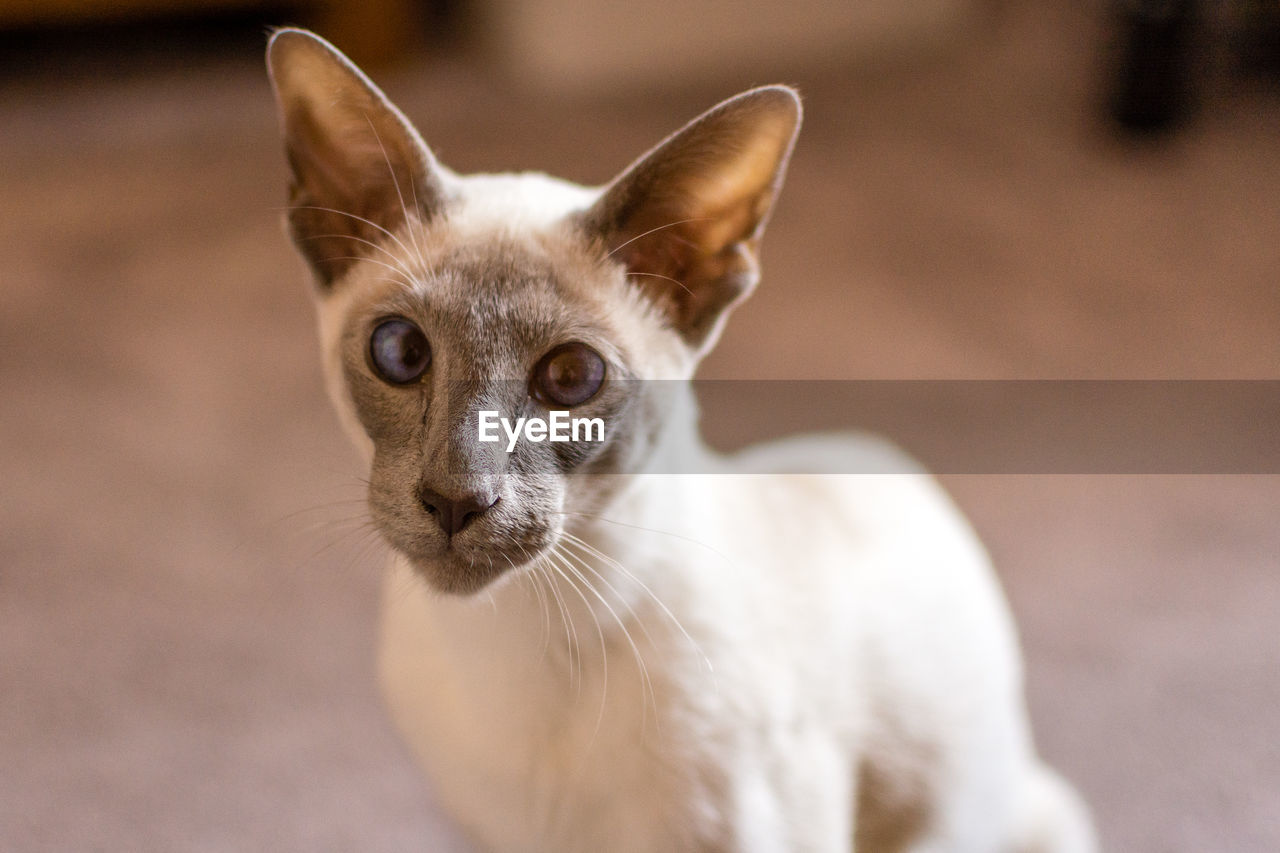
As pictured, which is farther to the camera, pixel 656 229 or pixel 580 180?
pixel 580 180

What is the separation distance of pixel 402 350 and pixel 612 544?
246 millimetres

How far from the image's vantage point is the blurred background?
4.69ft

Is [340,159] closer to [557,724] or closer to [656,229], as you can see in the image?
[656,229]

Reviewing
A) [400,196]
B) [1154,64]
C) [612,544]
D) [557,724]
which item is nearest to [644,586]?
[612,544]

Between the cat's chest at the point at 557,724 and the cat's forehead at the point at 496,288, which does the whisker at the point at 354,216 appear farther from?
the cat's chest at the point at 557,724

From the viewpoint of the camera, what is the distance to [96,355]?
209 centimetres

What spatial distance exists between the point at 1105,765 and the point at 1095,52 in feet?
7.65

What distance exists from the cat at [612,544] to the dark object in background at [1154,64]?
1.93m

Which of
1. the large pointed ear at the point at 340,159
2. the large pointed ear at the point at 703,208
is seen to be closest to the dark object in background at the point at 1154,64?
the large pointed ear at the point at 703,208

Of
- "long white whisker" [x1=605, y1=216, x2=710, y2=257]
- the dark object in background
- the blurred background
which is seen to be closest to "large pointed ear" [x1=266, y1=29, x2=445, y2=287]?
"long white whisker" [x1=605, y1=216, x2=710, y2=257]

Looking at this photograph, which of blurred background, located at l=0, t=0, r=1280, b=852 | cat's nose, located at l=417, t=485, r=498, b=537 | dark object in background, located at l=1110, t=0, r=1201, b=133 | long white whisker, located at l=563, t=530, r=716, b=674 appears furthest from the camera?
dark object in background, located at l=1110, t=0, r=1201, b=133

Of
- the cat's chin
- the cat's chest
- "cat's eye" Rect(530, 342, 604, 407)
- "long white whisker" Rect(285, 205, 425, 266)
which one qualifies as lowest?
the cat's chest

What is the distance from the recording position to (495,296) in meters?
0.82

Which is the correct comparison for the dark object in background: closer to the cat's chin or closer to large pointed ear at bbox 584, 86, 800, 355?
large pointed ear at bbox 584, 86, 800, 355
